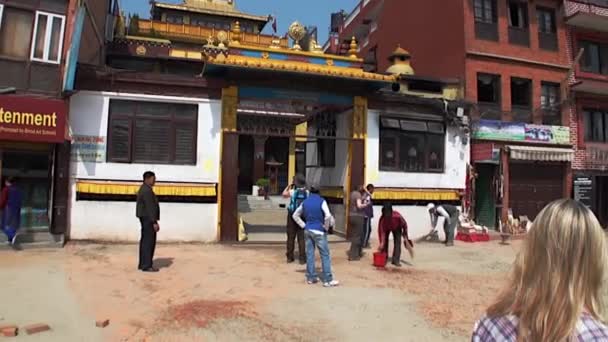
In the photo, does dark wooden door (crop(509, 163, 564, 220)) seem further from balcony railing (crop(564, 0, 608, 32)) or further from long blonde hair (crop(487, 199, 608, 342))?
long blonde hair (crop(487, 199, 608, 342))

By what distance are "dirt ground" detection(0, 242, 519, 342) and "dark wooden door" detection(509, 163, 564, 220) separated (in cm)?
754

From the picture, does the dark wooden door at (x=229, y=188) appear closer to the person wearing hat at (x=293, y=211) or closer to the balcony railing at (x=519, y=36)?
the person wearing hat at (x=293, y=211)

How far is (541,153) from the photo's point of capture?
17.5m

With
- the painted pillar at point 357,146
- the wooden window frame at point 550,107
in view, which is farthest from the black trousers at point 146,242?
the wooden window frame at point 550,107

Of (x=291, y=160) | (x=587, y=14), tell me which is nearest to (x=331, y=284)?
(x=587, y=14)

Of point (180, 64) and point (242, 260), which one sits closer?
point (242, 260)

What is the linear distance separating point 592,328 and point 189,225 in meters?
11.8

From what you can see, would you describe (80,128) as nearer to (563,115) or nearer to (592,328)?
(592,328)

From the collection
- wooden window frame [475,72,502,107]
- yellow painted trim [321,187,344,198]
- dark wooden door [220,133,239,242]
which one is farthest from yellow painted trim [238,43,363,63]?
wooden window frame [475,72,502,107]

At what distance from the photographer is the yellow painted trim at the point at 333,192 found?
14870 mm

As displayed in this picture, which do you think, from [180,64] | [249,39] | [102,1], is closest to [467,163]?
[180,64]

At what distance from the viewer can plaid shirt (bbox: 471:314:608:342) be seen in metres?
1.67

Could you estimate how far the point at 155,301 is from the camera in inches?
274

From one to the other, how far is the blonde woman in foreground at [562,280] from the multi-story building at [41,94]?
11.0m
